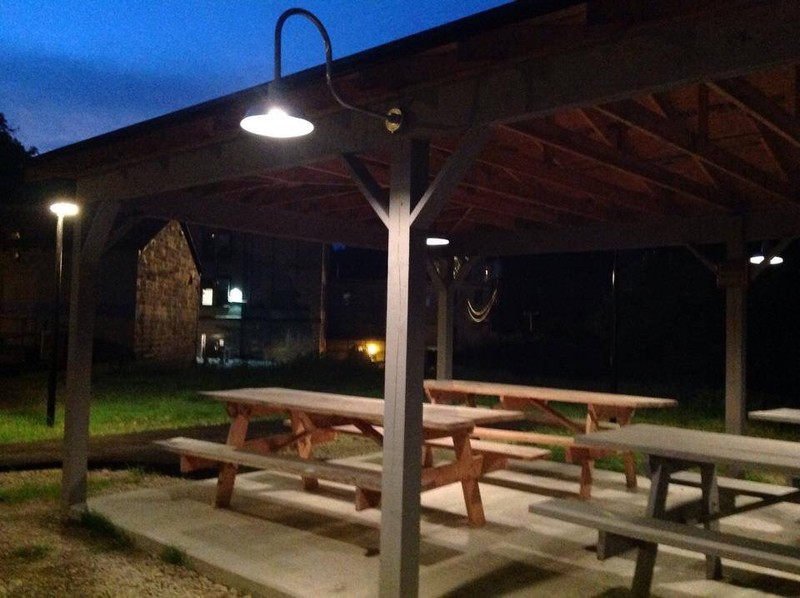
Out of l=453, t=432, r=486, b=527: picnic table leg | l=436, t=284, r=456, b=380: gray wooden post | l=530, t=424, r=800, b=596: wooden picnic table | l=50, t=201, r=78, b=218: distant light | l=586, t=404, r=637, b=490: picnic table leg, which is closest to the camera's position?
l=530, t=424, r=800, b=596: wooden picnic table

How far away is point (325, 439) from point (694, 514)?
3.34 meters

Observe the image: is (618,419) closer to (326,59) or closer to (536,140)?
(536,140)

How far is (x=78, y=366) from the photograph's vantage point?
5.68 metres

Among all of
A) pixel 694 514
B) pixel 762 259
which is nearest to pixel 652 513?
pixel 694 514

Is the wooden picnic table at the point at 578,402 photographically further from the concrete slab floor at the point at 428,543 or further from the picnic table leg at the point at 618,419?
the concrete slab floor at the point at 428,543

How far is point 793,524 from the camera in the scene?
552 cm

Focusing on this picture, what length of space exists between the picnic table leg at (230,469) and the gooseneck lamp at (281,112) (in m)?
2.97

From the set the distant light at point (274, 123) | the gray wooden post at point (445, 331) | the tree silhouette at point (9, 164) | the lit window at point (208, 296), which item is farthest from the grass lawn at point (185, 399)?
the lit window at point (208, 296)

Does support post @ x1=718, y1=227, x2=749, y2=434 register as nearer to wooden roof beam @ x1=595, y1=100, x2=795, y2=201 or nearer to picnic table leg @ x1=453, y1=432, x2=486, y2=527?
wooden roof beam @ x1=595, y1=100, x2=795, y2=201

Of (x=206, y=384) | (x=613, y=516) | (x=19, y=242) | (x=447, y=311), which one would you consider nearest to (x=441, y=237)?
(x=447, y=311)

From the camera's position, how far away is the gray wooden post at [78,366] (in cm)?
569

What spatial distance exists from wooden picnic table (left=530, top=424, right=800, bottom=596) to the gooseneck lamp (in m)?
2.02

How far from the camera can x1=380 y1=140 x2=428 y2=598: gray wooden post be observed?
3.64 metres

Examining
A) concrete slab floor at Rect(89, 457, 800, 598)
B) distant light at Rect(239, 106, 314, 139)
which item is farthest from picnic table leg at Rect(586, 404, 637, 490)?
distant light at Rect(239, 106, 314, 139)
